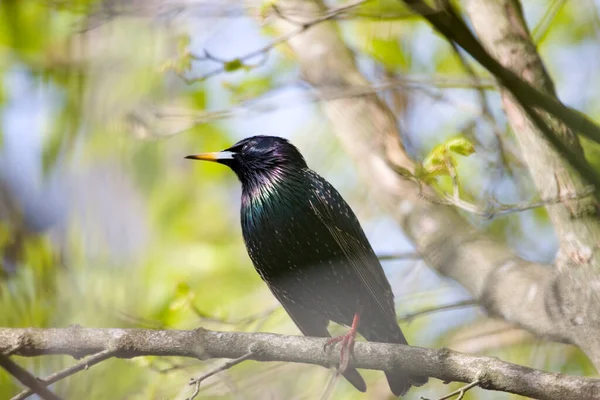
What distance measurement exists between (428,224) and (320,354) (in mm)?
1593

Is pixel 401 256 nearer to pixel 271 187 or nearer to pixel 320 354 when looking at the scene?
pixel 271 187

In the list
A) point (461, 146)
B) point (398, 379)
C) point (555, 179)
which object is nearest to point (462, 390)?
point (461, 146)

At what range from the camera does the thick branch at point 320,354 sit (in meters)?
2.28

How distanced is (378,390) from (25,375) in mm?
3358

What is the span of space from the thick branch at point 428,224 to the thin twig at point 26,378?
234 centimetres

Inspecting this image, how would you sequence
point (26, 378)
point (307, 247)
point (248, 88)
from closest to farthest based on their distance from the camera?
point (26, 378) < point (307, 247) < point (248, 88)

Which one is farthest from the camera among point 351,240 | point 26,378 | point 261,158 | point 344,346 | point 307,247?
point 261,158

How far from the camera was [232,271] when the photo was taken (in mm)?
5219

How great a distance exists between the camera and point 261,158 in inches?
146

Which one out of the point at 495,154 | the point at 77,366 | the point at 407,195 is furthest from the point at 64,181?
the point at 407,195

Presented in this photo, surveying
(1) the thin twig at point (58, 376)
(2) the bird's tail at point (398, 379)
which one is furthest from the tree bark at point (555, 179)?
(1) the thin twig at point (58, 376)

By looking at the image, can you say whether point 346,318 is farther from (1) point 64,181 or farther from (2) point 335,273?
(1) point 64,181

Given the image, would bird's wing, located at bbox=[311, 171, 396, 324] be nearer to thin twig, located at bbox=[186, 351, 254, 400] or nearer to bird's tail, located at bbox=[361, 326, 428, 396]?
bird's tail, located at bbox=[361, 326, 428, 396]

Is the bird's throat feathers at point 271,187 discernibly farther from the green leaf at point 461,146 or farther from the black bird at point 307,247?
the green leaf at point 461,146
